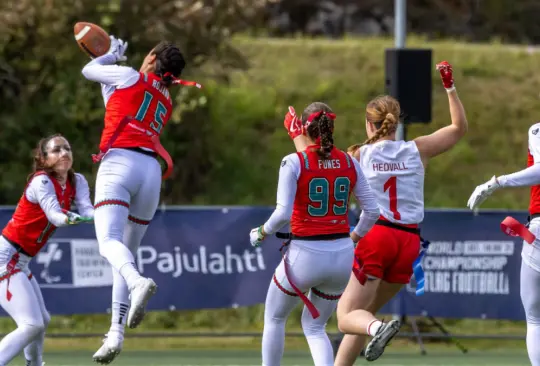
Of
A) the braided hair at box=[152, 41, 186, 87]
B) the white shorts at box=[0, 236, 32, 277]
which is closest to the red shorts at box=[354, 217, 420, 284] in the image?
the braided hair at box=[152, 41, 186, 87]

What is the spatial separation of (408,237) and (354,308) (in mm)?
639

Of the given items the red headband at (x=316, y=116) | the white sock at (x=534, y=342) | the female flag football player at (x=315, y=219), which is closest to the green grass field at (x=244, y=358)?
the white sock at (x=534, y=342)

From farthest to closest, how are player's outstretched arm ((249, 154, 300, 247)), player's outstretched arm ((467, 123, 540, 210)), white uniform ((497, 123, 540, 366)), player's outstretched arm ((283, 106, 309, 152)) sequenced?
white uniform ((497, 123, 540, 366)) < player's outstretched arm ((467, 123, 540, 210)) < player's outstretched arm ((283, 106, 309, 152)) < player's outstretched arm ((249, 154, 300, 247))

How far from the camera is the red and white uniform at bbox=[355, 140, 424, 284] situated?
927 centimetres

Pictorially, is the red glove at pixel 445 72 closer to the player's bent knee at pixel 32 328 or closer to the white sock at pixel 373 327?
the white sock at pixel 373 327

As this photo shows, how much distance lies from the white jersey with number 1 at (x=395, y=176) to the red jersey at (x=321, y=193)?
63 cm

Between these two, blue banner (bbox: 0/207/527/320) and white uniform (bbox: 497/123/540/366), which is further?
blue banner (bbox: 0/207/527/320)

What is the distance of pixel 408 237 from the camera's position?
934cm

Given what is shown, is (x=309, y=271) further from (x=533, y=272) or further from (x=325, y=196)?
(x=533, y=272)

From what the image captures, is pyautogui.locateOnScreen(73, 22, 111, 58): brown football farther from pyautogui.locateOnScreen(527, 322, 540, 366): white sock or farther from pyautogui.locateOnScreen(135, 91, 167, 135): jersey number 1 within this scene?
pyautogui.locateOnScreen(527, 322, 540, 366): white sock

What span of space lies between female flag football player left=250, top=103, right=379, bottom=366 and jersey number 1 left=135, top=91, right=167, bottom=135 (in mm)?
1266

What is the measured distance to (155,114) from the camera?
940 centimetres

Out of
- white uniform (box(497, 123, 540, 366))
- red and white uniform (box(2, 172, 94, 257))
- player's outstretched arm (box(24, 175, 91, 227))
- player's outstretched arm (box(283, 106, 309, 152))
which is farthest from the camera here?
red and white uniform (box(2, 172, 94, 257))

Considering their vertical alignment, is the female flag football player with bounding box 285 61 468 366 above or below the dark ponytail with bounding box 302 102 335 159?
below
